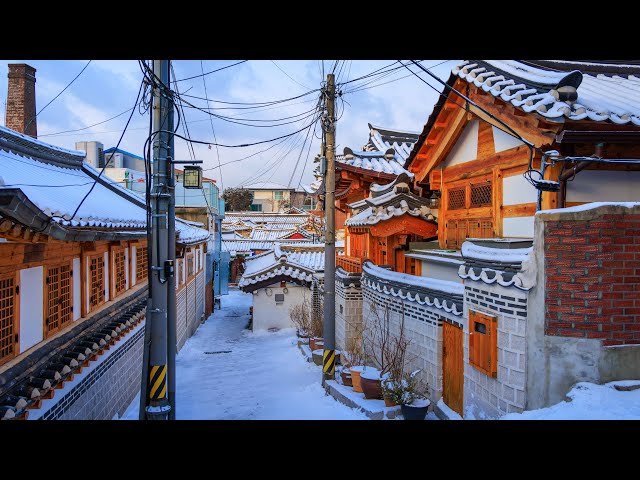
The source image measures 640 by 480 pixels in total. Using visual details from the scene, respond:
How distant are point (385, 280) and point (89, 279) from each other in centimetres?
622

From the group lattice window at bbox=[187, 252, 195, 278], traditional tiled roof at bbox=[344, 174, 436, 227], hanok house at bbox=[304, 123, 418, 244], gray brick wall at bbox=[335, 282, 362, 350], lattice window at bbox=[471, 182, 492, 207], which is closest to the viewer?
lattice window at bbox=[471, 182, 492, 207]

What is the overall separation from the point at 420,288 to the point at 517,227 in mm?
2064

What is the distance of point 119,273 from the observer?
11.1 meters

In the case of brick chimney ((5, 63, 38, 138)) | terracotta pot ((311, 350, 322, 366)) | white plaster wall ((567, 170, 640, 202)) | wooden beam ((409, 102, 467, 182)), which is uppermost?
brick chimney ((5, 63, 38, 138))

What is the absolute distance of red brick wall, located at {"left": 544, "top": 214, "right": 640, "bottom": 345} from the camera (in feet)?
16.0

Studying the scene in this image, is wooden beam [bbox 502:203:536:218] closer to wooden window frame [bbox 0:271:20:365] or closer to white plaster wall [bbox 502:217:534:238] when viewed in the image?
white plaster wall [bbox 502:217:534:238]

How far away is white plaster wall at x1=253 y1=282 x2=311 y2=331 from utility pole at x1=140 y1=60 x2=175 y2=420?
1429 cm

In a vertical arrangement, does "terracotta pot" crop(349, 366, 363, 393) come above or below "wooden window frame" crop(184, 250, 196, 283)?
below

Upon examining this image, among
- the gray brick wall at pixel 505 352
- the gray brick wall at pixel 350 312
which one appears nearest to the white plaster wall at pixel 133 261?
A: the gray brick wall at pixel 350 312

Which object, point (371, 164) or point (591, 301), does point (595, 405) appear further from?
point (371, 164)

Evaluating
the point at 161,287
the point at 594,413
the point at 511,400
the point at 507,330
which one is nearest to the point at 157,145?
the point at 161,287

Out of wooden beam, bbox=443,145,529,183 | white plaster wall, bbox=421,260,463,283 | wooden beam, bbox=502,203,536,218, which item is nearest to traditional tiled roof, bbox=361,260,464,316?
white plaster wall, bbox=421,260,463,283

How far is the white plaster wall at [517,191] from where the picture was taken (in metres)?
7.75

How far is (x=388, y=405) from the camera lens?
323 inches
